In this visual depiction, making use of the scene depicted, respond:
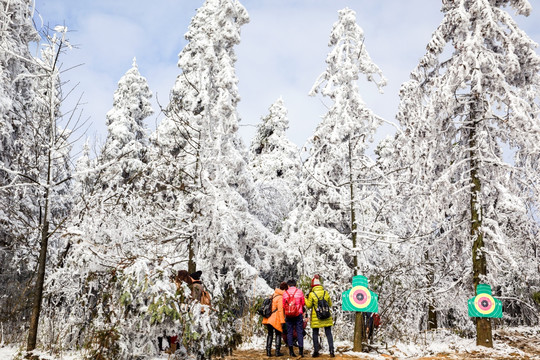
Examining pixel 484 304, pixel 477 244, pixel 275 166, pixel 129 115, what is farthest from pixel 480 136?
pixel 129 115

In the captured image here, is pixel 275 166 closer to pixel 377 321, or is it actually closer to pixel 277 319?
pixel 377 321

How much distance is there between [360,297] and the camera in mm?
9836

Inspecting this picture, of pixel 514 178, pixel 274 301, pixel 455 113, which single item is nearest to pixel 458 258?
pixel 514 178

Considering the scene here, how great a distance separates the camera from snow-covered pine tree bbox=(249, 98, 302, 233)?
74.7 ft

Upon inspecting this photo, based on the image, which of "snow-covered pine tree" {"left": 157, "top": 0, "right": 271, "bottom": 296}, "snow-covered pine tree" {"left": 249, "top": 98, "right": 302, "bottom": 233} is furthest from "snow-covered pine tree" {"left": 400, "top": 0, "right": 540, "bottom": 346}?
"snow-covered pine tree" {"left": 249, "top": 98, "right": 302, "bottom": 233}

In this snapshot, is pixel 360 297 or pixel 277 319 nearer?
pixel 360 297

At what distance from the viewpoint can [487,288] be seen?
10.7 meters

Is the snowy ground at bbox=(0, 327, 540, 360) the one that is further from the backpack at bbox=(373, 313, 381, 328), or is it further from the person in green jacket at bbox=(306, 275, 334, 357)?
the backpack at bbox=(373, 313, 381, 328)

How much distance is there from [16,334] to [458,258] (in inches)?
529

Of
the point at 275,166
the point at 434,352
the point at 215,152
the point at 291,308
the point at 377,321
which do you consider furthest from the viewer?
the point at 275,166

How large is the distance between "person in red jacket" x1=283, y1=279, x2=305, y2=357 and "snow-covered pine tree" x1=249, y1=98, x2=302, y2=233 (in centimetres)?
1115

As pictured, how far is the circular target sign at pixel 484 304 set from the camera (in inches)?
416

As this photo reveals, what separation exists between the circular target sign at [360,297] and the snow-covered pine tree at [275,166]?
1161 cm

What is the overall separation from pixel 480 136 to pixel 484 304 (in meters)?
4.48
